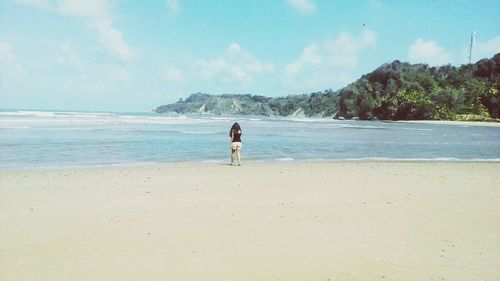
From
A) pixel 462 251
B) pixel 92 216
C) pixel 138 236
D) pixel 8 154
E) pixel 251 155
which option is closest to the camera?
pixel 462 251

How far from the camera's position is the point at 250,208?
374 inches

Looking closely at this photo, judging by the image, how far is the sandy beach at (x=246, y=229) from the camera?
5930 mm

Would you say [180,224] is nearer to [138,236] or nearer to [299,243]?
[138,236]

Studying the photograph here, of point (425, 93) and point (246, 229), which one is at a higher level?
point (425, 93)

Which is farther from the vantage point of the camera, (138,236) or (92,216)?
(92,216)

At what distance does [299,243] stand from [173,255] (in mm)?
1934

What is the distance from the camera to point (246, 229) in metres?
7.79

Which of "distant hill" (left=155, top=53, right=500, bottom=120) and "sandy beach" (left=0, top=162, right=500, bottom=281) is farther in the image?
"distant hill" (left=155, top=53, right=500, bottom=120)

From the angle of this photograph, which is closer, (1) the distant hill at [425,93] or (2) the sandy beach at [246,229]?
(2) the sandy beach at [246,229]

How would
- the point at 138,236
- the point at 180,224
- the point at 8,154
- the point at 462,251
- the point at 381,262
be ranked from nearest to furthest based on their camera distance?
the point at 381,262
the point at 462,251
the point at 138,236
the point at 180,224
the point at 8,154

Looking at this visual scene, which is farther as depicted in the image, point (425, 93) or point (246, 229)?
point (425, 93)

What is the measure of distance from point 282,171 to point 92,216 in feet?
28.1

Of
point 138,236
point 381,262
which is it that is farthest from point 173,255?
point 381,262

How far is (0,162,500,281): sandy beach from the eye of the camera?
5.93m
